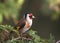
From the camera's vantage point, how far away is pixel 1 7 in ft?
13.3

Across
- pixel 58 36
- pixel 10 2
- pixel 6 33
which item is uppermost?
pixel 10 2

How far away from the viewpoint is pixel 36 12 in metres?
5.73

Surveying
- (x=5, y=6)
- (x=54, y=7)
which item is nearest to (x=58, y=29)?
(x=54, y=7)

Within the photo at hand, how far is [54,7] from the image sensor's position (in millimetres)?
4586

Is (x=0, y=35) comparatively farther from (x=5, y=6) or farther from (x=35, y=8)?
(x=35, y=8)

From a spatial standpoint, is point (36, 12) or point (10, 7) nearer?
point (10, 7)

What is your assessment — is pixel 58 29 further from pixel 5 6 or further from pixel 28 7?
pixel 5 6

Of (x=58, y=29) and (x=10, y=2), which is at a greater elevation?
(x=10, y=2)

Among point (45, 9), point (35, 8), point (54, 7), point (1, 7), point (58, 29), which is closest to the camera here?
point (1, 7)

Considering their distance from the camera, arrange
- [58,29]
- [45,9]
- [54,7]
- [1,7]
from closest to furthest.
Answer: [1,7] → [54,7] → [45,9] → [58,29]

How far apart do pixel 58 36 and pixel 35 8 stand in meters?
0.81

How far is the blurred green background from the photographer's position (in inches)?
160

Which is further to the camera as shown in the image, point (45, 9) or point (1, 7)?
point (45, 9)

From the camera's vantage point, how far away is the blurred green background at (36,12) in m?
4.07
